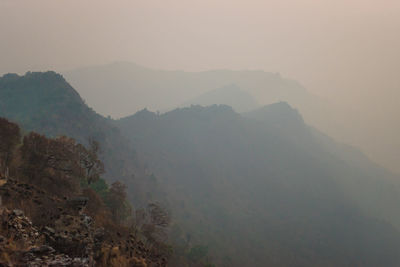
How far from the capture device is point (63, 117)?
107625mm

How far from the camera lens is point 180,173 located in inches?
6216

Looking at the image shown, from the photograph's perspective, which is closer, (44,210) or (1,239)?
(1,239)

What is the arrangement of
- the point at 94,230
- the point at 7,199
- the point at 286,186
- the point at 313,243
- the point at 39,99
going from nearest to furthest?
the point at 94,230, the point at 7,199, the point at 39,99, the point at 313,243, the point at 286,186

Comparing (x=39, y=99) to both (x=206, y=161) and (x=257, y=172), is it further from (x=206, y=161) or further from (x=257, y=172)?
(x=257, y=172)

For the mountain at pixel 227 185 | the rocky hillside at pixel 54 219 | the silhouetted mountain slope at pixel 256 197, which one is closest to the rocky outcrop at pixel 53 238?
the rocky hillside at pixel 54 219

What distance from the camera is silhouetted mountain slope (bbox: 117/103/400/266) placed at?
11519 centimetres

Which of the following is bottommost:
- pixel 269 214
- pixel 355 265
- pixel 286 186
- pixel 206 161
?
pixel 355 265

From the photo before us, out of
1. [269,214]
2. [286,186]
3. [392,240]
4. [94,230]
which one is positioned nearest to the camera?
[94,230]

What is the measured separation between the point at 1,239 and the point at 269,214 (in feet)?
473

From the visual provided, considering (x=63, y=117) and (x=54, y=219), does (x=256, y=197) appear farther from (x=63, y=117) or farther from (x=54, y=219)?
(x=54, y=219)

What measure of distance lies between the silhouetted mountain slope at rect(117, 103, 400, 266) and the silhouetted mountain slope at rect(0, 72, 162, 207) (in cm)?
2474

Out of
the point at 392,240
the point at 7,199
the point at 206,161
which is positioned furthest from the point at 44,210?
the point at 392,240

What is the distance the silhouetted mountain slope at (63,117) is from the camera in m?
104

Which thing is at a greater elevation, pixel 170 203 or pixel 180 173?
pixel 180 173
